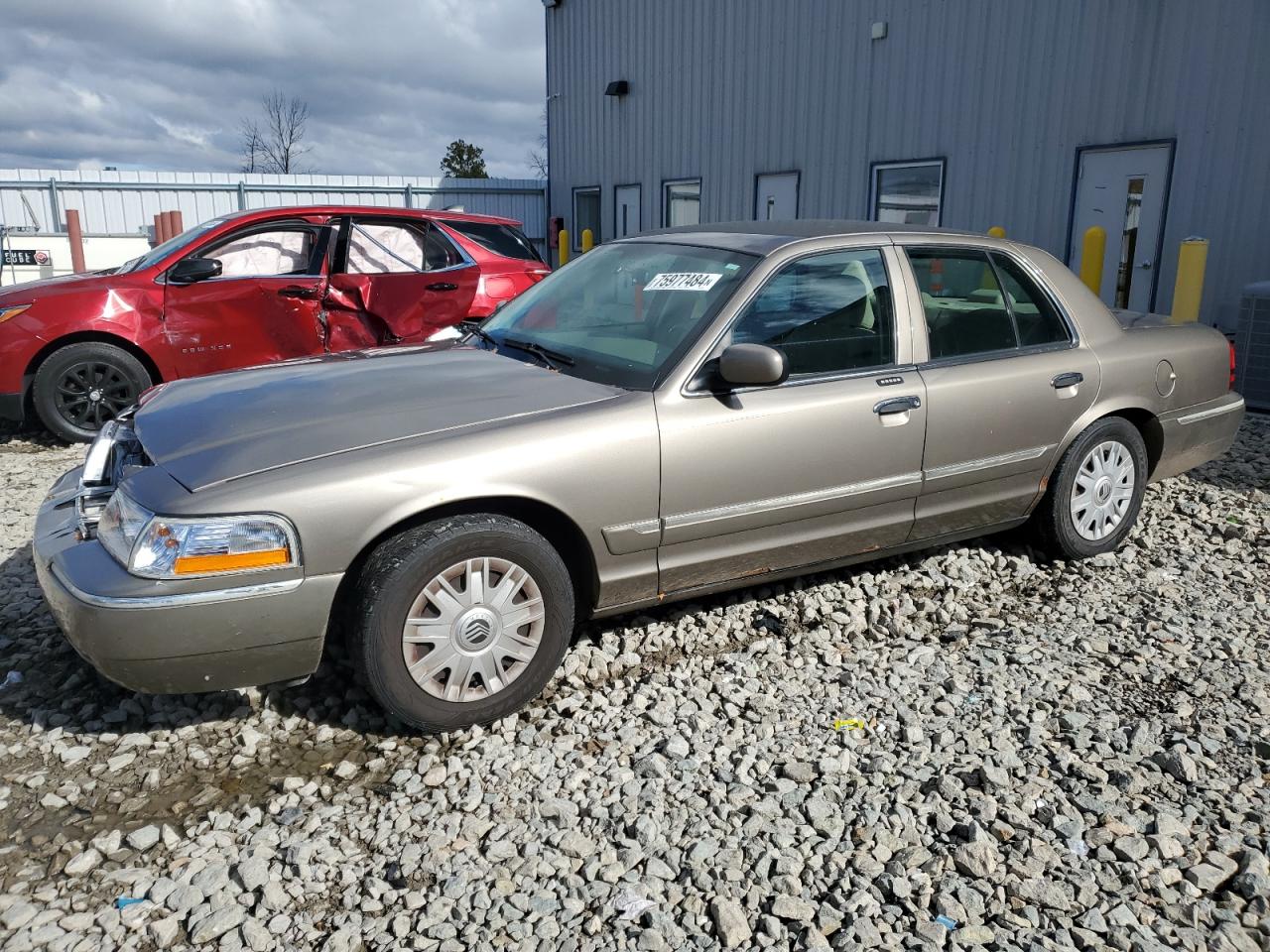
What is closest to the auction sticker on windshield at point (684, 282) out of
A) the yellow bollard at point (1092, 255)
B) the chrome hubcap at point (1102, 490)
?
the chrome hubcap at point (1102, 490)

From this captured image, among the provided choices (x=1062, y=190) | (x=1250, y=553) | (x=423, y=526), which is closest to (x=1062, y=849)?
(x=423, y=526)

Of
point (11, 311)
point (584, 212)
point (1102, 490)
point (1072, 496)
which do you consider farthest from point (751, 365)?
point (584, 212)

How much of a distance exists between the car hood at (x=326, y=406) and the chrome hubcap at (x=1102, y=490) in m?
2.54

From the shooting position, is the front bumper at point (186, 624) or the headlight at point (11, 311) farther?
the headlight at point (11, 311)

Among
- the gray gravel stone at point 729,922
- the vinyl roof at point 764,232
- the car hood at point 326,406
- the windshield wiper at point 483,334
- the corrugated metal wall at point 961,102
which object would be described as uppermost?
the corrugated metal wall at point 961,102

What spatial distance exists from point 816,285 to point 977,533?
1.42m

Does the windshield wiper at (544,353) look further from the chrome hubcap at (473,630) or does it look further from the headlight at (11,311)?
the headlight at (11,311)

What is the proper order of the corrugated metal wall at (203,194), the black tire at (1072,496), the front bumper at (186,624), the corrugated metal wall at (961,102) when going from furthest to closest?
1. the corrugated metal wall at (203,194)
2. the corrugated metal wall at (961,102)
3. the black tire at (1072,496)
4. the front bumper at (186,624)

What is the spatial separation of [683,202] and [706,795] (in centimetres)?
1445

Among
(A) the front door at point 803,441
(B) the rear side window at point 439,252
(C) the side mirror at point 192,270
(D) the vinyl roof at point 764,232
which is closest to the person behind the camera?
(A) the front door at point 803,441

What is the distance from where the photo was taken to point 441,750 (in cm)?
313

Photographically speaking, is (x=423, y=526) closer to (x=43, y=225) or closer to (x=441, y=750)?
(x=441, y=750)

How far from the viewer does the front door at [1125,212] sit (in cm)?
946

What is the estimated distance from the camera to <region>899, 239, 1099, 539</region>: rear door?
4.05 m
